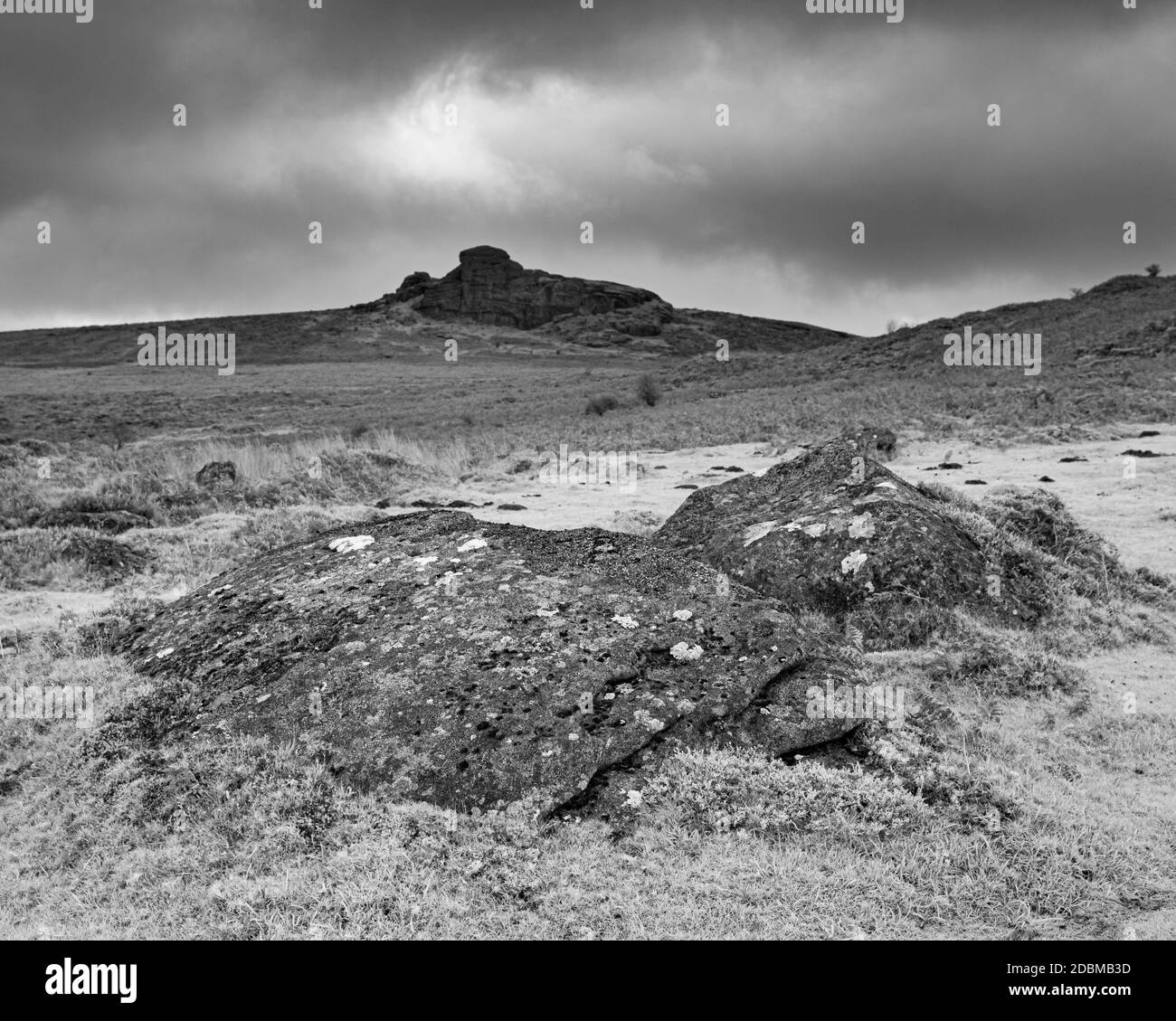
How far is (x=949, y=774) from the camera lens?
4.86 metres

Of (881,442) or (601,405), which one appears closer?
(881,442)

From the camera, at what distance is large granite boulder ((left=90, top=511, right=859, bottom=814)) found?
16.0 feet

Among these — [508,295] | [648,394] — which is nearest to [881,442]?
[648,394]

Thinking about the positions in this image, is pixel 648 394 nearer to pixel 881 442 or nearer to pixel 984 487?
pixel 881 442

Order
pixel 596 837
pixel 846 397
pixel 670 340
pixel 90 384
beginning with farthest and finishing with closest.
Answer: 1. pixel 670 340
2. pixel 90 384
3. pixel 846 397
4. pixel 596 837

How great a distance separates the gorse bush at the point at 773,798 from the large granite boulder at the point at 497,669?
6.5 inches

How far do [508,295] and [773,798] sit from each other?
179 m

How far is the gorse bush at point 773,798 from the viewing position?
4461 millimetres

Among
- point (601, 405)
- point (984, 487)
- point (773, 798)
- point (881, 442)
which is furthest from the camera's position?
point (601, 405)

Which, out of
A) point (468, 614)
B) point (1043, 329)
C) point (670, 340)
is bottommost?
point (468, 614)

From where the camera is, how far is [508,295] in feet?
582

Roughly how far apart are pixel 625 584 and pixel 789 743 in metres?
1.77
